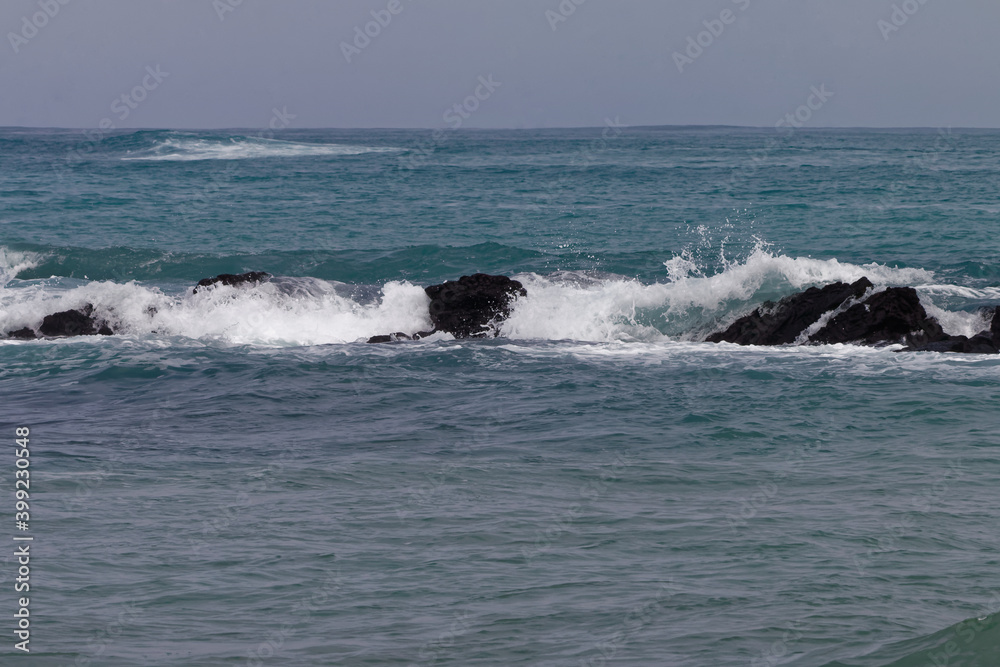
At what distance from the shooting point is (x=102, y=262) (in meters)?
24.9

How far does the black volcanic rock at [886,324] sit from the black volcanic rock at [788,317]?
0.36 m

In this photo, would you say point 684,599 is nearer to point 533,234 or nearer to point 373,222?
point 533,234

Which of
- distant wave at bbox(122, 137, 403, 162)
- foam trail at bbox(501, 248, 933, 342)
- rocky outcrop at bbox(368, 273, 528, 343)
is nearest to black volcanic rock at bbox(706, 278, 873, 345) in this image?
foam trail at bbox(501, 248, 933, 342)

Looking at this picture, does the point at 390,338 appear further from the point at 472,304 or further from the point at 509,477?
the point at 509,477

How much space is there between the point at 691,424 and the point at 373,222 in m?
23.2

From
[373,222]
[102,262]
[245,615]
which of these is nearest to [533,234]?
[373,222]

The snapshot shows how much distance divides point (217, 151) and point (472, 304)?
64.8 metres

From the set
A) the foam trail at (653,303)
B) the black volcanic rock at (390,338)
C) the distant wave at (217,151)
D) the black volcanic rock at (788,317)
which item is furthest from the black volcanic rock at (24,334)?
the distant wave at (217,151)

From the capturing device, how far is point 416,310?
16.8 metres

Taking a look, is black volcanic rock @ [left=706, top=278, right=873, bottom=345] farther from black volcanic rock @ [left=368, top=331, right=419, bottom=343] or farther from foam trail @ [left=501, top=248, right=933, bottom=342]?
black volcanic rock @ [left=368, top=331, right=419, bottom=343]

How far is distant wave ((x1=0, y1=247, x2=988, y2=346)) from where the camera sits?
16125 millimetres

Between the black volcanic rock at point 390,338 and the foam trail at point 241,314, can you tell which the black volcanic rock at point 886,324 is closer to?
the black volcanic rock at point 390,338

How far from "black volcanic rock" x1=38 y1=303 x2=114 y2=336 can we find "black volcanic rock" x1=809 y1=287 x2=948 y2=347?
10.8 m

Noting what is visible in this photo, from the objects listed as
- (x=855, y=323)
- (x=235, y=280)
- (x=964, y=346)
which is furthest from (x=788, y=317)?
(x=235, y=280)
